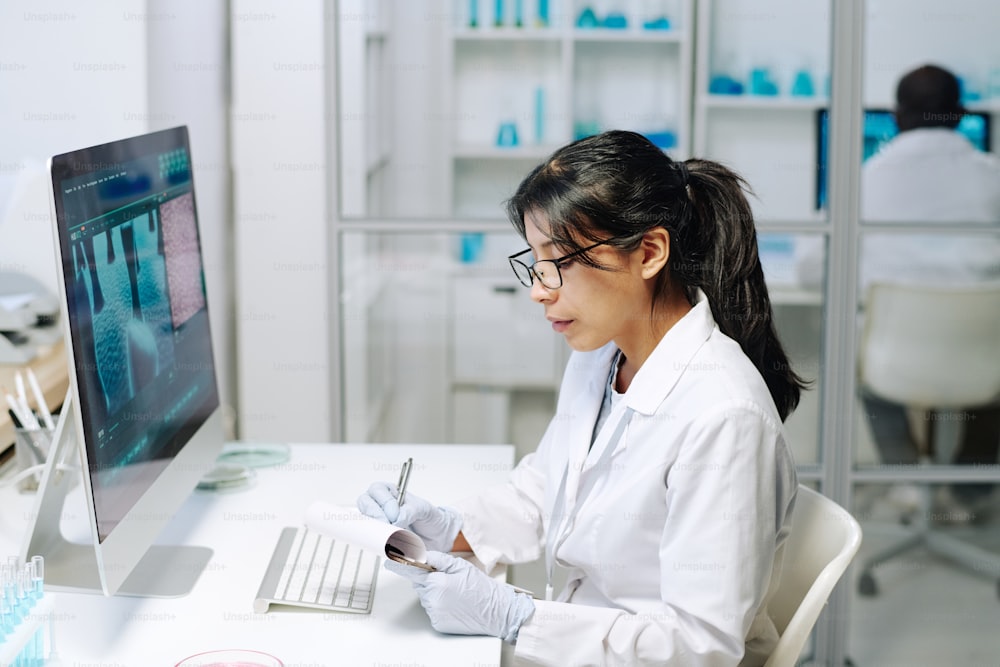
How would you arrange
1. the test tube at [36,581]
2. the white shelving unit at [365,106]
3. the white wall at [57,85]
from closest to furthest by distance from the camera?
the test tube at [36,581], the white wall at [57,85], the white shelving unit at [365,106]

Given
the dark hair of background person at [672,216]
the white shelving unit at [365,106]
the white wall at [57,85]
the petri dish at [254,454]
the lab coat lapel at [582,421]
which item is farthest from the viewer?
the white shelving unit at [365,106]

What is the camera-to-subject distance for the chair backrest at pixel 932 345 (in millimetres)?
2795

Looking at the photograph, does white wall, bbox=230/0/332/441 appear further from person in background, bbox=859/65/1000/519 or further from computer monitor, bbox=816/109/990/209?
person in background, bbox=859/65/1000/519

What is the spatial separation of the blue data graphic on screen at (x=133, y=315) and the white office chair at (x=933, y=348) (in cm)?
187

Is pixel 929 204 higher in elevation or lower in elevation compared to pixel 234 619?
higher

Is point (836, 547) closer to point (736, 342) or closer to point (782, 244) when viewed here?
point (736, 342)

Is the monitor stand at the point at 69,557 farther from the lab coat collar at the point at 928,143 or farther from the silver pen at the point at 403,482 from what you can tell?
the lab coat collar at the point at 928,143

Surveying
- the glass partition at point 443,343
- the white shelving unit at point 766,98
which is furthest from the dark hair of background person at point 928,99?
the glass partition at point 443,343

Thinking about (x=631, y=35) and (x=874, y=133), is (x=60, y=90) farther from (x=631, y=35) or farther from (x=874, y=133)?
(x=874, y=133)

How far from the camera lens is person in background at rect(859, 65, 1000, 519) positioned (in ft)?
9.01

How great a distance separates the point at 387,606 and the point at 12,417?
789 mm

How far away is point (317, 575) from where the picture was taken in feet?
4.75

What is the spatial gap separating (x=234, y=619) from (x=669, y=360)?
680mm

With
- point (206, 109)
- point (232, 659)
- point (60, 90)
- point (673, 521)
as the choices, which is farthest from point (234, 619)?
point (206, 109)
